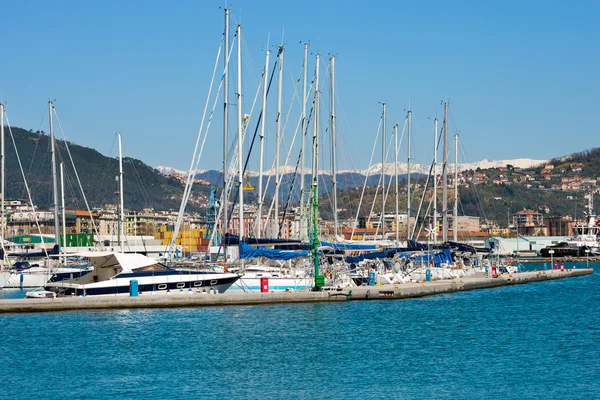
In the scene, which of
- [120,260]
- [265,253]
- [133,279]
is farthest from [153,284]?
[265,253]

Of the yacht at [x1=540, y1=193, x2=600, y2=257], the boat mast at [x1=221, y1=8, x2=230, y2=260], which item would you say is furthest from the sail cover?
the yacht at [x1=540, y1=193, x2=600, y2=257]

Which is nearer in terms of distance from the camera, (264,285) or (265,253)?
(264,285)

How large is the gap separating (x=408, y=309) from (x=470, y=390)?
19521 millimetres

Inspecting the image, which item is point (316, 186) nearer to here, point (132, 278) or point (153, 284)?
point (153, 284)

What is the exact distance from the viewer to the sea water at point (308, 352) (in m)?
27.0

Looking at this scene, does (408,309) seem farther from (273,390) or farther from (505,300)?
(273,390)

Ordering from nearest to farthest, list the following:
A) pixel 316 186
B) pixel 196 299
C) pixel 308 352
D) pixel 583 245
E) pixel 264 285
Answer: pixel 308 352 → pixel 196 299 → pixel 264 285 → pixel 316 186 → pixel 583 245

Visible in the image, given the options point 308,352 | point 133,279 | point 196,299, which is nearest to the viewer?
point 308,352

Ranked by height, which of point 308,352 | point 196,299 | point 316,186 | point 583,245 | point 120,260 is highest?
point 316,186

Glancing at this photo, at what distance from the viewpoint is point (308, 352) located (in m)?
33.1

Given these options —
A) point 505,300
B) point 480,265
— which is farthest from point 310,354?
point 480,265

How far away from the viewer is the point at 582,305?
50.8m

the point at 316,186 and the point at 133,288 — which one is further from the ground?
the point at 316,186

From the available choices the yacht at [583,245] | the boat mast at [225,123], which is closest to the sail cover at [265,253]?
the boat mast at [225,123]
